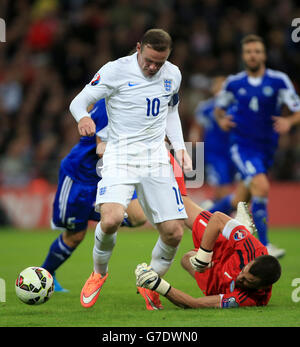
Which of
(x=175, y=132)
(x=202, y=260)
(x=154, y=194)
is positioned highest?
(x=175, y=132)

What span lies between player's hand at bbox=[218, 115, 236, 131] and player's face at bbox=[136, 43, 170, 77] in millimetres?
3938

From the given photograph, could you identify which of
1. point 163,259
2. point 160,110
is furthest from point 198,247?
point 160,110

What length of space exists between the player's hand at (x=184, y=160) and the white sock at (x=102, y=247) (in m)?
0.84

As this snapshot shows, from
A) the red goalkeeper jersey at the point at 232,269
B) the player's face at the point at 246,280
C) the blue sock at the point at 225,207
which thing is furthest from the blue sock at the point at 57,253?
the blue sock at the point at 225,207

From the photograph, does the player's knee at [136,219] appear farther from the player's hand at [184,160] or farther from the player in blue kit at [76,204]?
the player's hand at [184,160]

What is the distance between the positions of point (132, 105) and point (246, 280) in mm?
1744

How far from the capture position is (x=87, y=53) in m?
17.1

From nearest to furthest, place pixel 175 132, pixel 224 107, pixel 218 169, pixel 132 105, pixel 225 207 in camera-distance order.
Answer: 1. pixel 132 105
2. pixel 175 132
3. pixel 224 107
4. pixel 225 207
5. pixel 218 169

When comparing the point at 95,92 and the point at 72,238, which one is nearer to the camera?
the point at 95,92

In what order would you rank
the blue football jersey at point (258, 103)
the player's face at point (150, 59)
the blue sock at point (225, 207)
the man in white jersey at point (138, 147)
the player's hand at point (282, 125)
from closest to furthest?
the player's face at point (150, 59) < the man in white jersey at point (138, 147) < the player's hand at point (282, 125) < the blue football jersey at point (258, 103) < the blue sock at point (225, 207)

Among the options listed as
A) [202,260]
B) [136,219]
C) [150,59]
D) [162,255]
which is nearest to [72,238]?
[136,219]

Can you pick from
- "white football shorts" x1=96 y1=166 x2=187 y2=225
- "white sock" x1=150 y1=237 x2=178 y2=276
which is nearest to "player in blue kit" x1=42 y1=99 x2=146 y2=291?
"white sock" x1=150 y1=237 x2=178 y2=276

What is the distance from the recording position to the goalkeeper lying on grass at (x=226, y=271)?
581 cm

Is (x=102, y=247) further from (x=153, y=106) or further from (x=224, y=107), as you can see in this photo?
(x=224, y=107)
